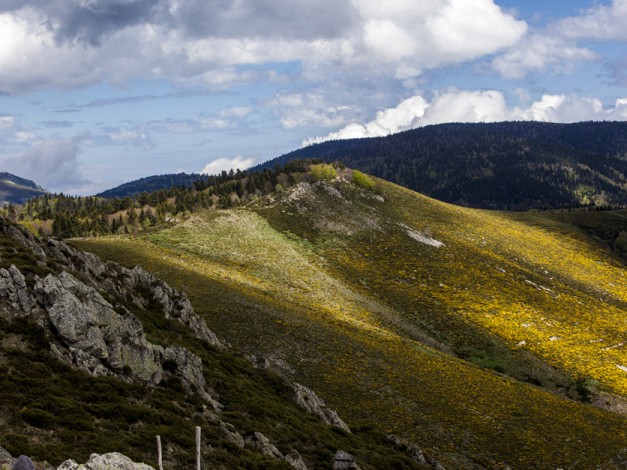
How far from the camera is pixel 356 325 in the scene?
72.1 metres

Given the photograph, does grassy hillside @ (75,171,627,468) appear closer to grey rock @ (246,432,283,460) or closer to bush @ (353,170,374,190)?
bush @ (353,170,374,190)

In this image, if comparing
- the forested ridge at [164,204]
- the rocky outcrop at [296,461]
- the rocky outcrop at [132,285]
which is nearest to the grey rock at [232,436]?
the rocky outcrop at [296,461]

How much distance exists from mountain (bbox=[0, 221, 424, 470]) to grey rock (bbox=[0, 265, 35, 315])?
0.06 metres

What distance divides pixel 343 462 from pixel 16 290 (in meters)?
22.4

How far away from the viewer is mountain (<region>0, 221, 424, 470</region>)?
2172cm

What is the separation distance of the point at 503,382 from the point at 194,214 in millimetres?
88231

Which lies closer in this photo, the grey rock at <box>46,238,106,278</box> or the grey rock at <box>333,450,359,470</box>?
the grey rock at <box>333,450,359,470</box>

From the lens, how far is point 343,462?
1169 inches

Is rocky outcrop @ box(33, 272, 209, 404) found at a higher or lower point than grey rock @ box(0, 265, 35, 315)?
lower

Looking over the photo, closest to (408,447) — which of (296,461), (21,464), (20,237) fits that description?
(296,461)

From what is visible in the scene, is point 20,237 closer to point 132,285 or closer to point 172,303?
point 132,285

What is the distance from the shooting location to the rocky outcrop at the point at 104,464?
53.1ft

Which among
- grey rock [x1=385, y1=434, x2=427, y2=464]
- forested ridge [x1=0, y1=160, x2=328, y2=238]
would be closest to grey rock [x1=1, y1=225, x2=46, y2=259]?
grey rock [x1=385, y1=434, x2=427, y2=464]

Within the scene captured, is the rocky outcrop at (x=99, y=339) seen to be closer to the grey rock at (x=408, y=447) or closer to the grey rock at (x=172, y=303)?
the grey rock at (x=172, y=303)
